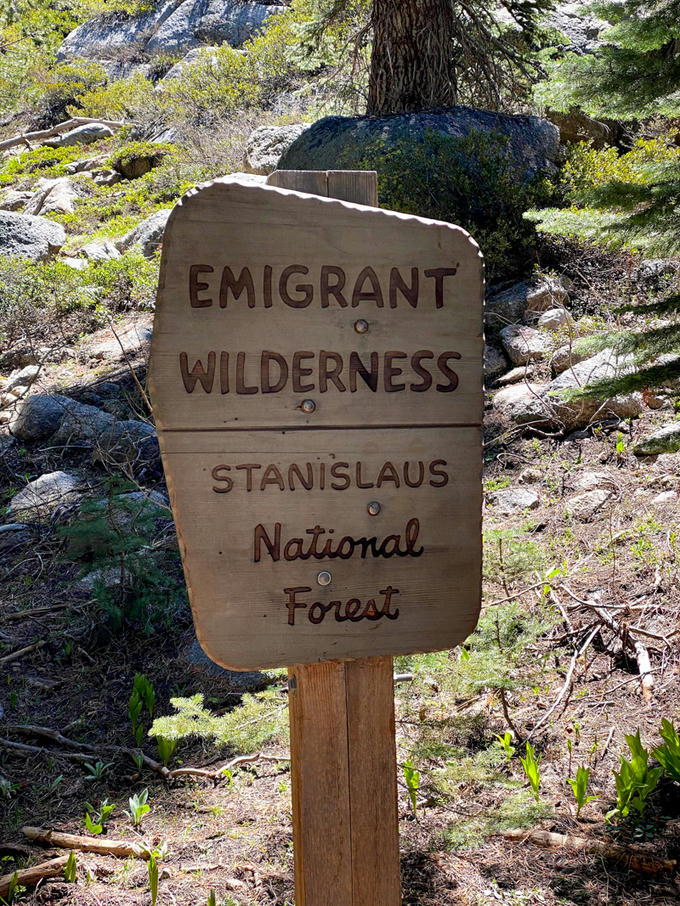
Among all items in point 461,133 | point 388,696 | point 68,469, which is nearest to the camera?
point 388,696

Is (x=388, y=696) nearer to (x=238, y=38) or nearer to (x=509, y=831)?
(x=509, y=831)

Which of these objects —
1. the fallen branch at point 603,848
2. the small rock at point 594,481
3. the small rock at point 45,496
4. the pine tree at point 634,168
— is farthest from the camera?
the small rock at point 45,496

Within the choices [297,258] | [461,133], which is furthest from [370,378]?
[461,133]

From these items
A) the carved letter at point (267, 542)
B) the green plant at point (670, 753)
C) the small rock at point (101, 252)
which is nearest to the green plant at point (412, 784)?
the green plant at point (670, 753)

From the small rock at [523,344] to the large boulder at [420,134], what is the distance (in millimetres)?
1905

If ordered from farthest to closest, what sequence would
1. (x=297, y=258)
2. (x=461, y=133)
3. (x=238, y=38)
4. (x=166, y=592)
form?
(x=238, y=38) < (x=461, y=133) < (x=166, y=592) < (x=297, y=258)

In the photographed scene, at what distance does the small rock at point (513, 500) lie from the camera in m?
4.49

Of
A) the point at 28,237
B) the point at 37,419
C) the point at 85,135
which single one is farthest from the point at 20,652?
the point at 85,135

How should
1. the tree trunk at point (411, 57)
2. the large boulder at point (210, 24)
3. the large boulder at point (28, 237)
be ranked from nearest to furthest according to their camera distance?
the tree trunk at point (411, 57) → the large boulder at point (28, 237) → the large boulder at point (210, 24)

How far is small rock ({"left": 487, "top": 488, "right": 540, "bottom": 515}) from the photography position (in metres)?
4.49

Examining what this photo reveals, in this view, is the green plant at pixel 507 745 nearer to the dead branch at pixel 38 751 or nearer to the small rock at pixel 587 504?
the dead branch at pixel 38 751

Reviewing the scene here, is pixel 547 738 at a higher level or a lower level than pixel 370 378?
lower

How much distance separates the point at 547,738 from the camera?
2.74 meters

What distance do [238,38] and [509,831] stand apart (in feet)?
73.4
